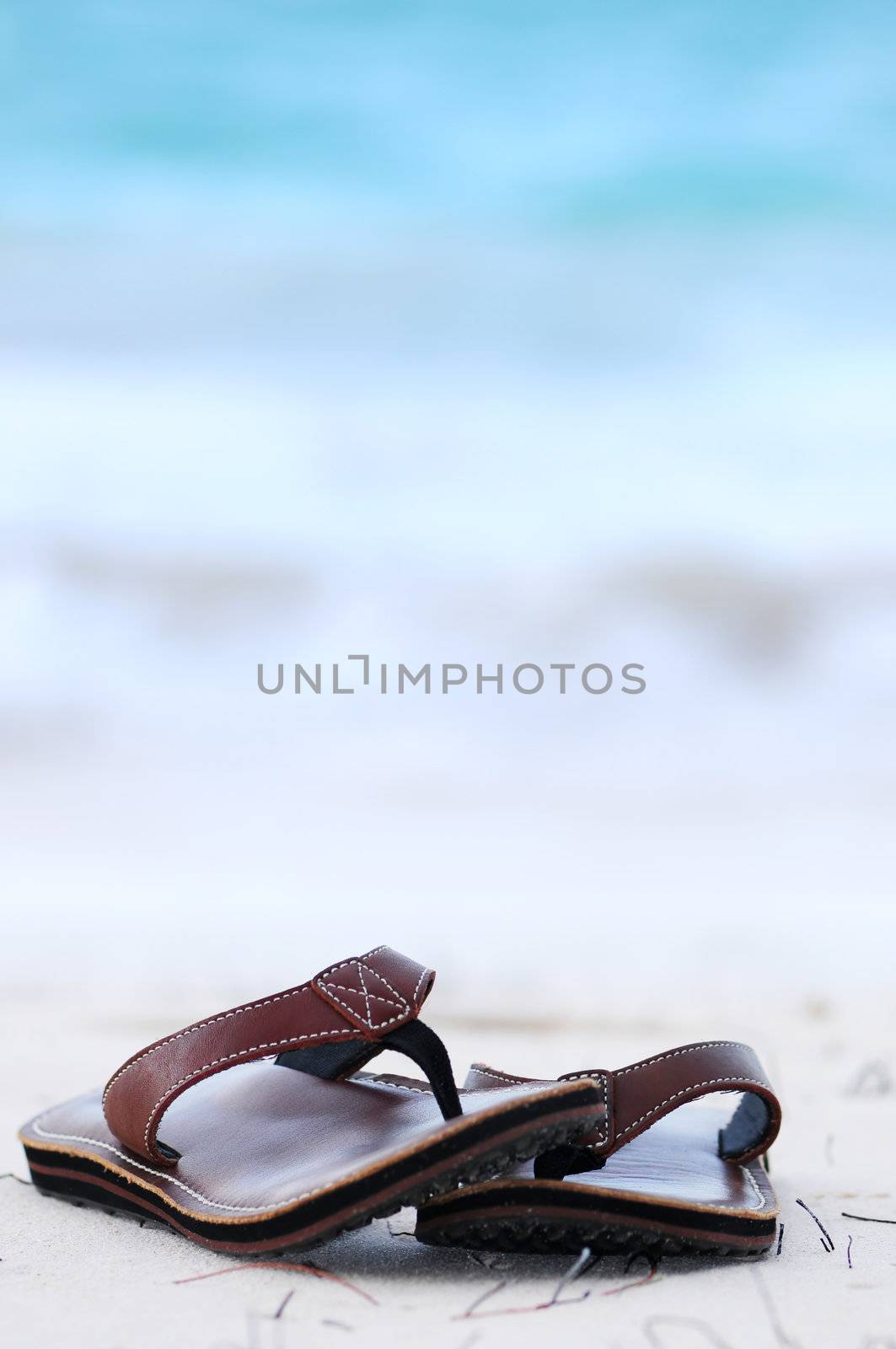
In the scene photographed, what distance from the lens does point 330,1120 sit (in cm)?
110

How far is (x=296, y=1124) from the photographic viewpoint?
1119 mm

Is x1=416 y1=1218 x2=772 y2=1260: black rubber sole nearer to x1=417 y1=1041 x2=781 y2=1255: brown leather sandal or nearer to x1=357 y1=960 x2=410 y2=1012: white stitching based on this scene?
x1=417 y1=1041 x2=781 y2=1255: brown leather sandal

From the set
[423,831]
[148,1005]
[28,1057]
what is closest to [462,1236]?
[28,1057]

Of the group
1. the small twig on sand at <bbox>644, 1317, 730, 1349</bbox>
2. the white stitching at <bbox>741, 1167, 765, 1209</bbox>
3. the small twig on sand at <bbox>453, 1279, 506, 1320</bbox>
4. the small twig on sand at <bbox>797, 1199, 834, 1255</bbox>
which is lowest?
the small twig on sand at <bbox>797, 1199, 834, 1255</bbox>

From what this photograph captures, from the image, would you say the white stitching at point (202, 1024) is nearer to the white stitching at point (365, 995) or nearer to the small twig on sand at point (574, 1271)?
the white stitching at point (365, 995)

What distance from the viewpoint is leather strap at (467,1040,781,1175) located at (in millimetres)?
1032

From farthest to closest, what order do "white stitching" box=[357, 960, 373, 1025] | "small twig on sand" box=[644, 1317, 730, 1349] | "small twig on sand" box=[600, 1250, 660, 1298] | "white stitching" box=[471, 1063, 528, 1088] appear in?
"white stitching" box=[471, 1063, 528, 1088], "white stitching" box=[357, 960, 373, 1025], "small twig on sand" box=[600, 1250, 660, 1298], "small twig on sand" box=[644, 1317, 730, 1349]

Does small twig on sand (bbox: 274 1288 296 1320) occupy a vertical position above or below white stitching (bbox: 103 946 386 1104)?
below

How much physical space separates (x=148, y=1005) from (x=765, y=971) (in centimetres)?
185

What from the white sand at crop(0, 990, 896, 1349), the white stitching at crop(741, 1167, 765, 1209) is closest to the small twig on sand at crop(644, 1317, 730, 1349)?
the white sand at crop(0, 990, 896, 1349)

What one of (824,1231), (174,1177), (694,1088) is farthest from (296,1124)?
(824,1231)

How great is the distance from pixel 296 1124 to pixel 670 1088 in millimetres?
327

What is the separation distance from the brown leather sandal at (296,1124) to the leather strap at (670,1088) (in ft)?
0.26

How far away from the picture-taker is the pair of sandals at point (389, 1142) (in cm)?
87
